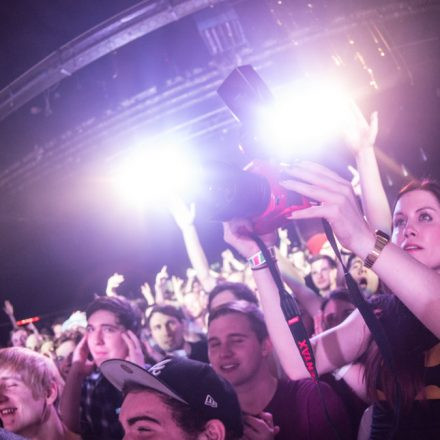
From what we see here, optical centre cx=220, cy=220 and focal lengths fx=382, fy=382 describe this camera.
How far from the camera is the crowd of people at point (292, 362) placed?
92cm

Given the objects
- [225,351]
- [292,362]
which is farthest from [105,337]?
[292,362]

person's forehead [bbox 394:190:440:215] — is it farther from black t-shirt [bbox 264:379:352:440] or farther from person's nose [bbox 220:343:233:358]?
person's nose [bbox 220:343:233:358]

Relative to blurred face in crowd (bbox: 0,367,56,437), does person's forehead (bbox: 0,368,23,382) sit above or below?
above

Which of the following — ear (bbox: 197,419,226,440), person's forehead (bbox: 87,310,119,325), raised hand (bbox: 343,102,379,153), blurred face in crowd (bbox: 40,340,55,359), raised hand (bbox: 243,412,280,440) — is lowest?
raised hand (bbox: 243,412,280,440)

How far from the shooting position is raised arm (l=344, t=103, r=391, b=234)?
1456mm

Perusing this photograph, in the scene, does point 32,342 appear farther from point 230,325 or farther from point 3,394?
point 230,325

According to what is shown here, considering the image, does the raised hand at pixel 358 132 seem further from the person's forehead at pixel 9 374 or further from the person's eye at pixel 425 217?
the person's forehead at pixel 9 374

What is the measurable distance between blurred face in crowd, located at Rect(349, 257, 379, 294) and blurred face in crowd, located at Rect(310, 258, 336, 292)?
0.94ft

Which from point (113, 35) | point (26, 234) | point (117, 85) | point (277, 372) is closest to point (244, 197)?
point (277, 372)

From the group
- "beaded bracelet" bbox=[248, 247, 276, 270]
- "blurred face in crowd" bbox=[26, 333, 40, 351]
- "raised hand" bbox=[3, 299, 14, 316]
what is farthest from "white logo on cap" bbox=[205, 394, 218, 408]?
"raised hand" bbox=[3, 299, 14, 316]

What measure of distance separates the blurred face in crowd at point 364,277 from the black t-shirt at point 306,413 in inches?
83.0

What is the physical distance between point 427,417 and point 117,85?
14.6 feet

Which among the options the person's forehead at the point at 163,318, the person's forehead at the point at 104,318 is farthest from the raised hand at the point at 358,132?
the person's forehead at the point at 163,318

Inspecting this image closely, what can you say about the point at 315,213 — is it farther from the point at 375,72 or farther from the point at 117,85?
the point at 375,72
